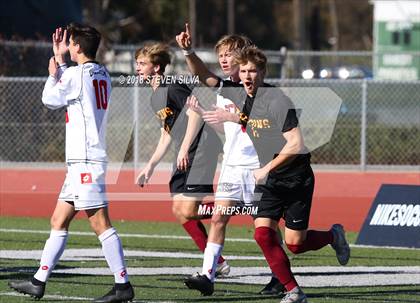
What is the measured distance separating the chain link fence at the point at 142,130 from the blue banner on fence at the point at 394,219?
16.1 ft

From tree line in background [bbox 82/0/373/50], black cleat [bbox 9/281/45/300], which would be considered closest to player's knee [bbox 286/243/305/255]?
black cleat [bbox 9/281/45/300]

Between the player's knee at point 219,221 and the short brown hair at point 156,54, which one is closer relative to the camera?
the player's knee at point 219,221

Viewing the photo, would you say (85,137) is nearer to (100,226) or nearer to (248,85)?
(100,226)

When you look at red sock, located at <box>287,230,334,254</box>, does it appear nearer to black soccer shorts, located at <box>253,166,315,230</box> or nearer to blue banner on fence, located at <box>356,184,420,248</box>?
black soccer shorts, located at <box>253,166,315,230</box>

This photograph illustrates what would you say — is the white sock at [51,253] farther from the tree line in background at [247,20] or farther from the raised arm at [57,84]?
the tree line in background at [247,20]

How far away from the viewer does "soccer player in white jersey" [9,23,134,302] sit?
837 cm

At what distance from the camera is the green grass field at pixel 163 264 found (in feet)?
29.6

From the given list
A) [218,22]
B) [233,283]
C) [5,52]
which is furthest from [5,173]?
[218,22]

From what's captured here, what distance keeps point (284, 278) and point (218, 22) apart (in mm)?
64388

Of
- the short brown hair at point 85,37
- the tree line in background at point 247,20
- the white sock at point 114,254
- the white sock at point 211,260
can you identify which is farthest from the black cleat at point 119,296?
the tree line in background at point 247,20

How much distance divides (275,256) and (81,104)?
1876 mm

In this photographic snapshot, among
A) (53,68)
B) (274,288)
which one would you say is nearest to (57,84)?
(53,68)

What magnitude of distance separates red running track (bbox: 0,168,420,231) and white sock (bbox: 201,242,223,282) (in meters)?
6.65

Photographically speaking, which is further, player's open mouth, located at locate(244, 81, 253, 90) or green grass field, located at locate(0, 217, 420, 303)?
green grass field, located at locate(0, 217, 420, 303)
